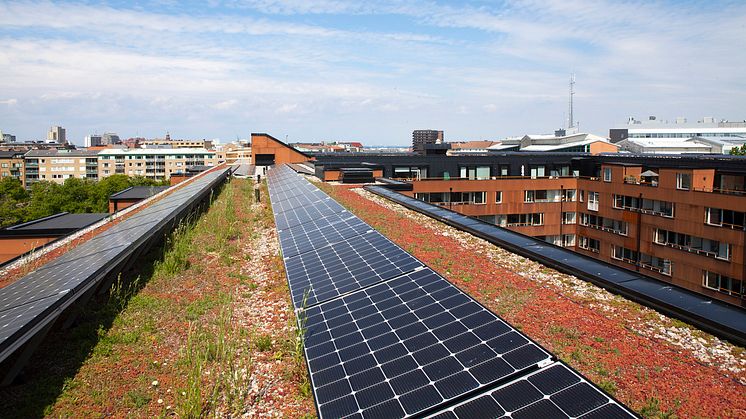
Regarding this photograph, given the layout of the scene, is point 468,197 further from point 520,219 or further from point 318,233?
point 318,233

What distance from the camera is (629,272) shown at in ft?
41.8

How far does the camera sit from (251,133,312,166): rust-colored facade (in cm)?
7138

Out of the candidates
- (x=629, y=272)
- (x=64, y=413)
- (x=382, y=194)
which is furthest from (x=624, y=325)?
(x=382, y=194)

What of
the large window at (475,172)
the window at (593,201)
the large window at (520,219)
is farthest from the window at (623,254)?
the large window at (475,172)

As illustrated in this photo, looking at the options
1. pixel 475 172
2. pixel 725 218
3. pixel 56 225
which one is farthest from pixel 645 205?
pixel 56 225

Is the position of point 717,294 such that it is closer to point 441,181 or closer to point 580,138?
point 441,181

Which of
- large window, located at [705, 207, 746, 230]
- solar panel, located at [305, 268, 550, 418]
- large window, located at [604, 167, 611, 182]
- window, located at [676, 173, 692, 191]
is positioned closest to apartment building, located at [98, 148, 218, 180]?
large window, located at [604, 167, 611, 182]

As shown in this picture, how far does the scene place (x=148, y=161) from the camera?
16725cm

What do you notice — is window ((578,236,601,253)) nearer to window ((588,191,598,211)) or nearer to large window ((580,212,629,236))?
large window ((580,212,629,236))

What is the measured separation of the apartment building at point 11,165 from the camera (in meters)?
152

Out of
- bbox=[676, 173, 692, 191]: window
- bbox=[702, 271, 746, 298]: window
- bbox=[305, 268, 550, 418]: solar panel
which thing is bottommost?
bbox=[702, 271, 746, 298]: window

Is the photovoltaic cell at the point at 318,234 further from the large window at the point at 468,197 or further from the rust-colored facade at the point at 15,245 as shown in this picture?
the large window at the point at 468,197

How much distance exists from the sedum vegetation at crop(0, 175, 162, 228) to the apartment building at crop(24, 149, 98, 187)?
5950cm

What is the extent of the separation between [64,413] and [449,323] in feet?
22.2
